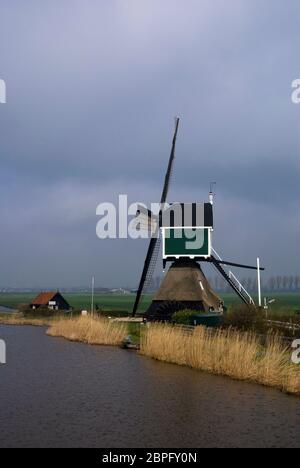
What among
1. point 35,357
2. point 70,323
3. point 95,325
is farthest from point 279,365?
point 70,323

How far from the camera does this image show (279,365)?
1500 centimetres

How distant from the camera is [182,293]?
34750 millimetres

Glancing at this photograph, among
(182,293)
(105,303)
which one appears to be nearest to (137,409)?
(182,293)

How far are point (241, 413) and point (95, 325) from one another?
18.2 metres

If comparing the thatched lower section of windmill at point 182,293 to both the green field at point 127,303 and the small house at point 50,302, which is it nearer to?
the green field at point 127,303

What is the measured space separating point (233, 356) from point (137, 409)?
4.88 meters

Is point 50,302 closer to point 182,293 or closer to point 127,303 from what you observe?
point 127,303

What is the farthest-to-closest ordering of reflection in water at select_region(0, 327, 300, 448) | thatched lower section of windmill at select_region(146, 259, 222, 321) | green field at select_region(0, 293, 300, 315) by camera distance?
1. thatched lower section of windmill at select_region(146, 259, 222, 321)
2. green field at select_region(0, 293, 300, 315)
3. reflection in water at select_region(0, 327, 300, 448)

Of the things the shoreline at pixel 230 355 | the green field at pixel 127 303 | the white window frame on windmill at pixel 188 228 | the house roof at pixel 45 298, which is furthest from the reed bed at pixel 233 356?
the house roof at pixel 45 298

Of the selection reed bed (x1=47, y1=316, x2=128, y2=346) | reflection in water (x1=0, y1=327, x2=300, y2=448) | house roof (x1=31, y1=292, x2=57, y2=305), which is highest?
house roof (x1=31, y1=292, x2=57, y2=305)

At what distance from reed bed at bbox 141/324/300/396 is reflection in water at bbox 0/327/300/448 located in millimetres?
492

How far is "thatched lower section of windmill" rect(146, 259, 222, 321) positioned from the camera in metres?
34.4

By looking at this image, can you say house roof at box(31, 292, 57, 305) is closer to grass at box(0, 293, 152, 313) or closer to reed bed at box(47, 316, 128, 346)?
grass at box(0, 293, 152, 313)

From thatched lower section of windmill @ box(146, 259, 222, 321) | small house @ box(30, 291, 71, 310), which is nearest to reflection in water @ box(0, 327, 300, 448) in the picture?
thatched lower section of windmill @ box(146, 259, 222, 321)
